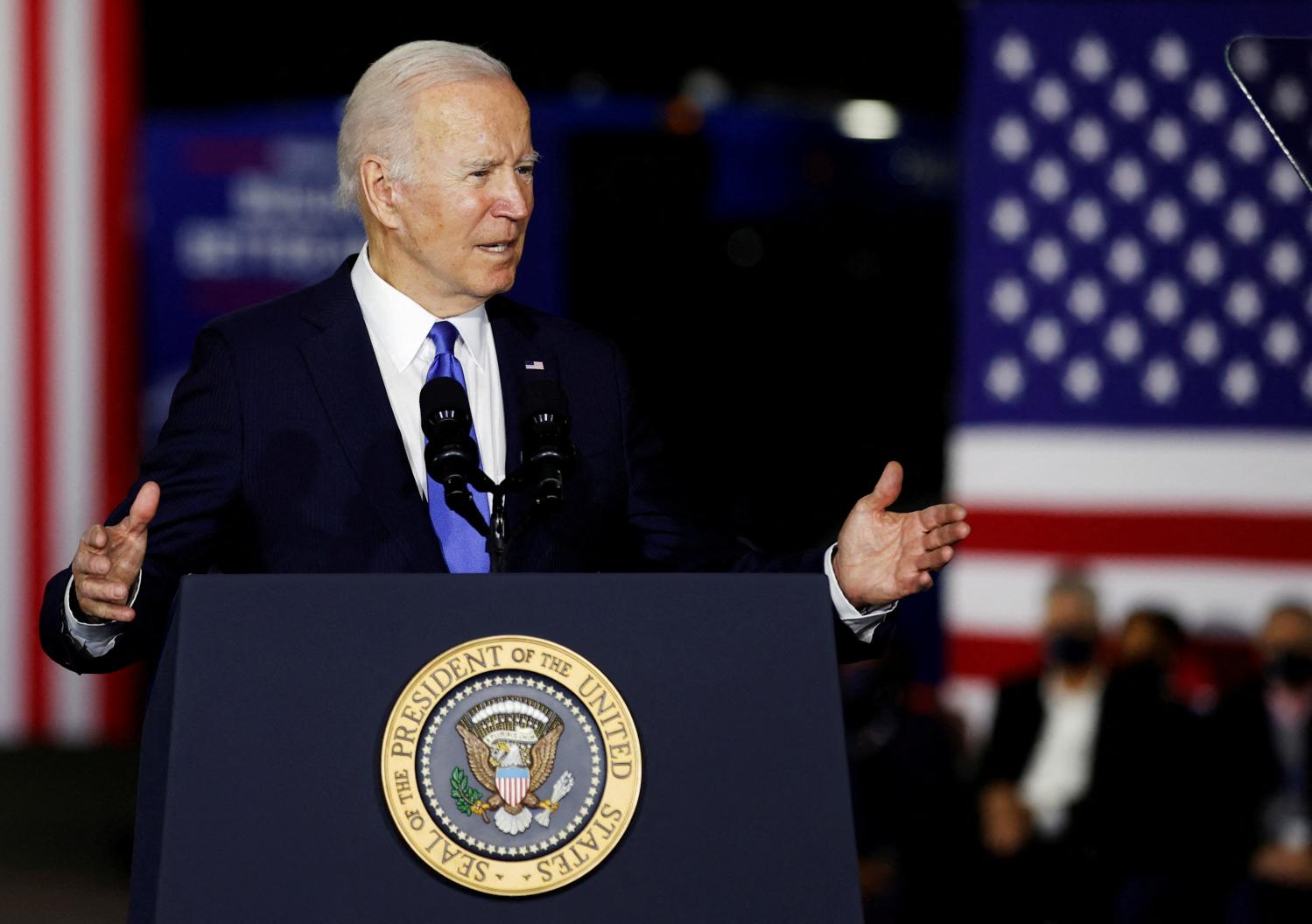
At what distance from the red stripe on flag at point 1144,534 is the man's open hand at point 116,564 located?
4688mm

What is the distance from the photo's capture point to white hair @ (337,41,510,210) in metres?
2.13

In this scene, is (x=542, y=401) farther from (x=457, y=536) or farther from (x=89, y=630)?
(x=89, y=630)

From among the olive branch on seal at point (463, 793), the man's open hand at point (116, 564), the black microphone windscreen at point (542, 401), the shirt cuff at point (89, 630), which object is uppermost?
the black microphone windscreen at point (542, 401)

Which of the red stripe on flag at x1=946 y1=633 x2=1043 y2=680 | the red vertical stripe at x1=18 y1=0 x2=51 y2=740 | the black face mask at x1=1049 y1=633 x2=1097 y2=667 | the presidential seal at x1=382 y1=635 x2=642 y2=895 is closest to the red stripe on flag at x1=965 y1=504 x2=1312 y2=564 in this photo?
the red stripe on flag at x1=946 y1=633 x2=1043 y2=680

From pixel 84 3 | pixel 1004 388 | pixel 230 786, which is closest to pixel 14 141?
pixel 84 3

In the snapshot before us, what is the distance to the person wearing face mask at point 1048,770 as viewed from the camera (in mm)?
5418

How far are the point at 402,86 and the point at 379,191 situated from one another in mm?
124

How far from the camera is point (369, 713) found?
5.26 ft

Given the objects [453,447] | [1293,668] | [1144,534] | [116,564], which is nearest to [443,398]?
[453,447]

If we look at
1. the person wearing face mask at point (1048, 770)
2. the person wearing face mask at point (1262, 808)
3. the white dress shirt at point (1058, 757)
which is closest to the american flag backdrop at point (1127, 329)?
the person wearing face mask at point (1048, 770)

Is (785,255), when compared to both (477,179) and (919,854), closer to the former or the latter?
(919,854)

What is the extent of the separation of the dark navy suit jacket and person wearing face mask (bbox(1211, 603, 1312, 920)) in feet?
10.6

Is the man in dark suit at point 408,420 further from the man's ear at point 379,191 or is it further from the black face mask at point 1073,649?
the black face mask at point 1073,649

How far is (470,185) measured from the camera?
211cm
